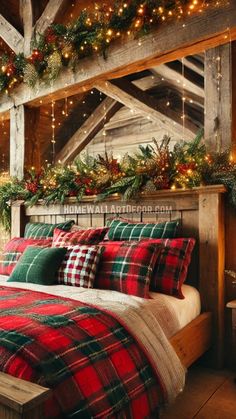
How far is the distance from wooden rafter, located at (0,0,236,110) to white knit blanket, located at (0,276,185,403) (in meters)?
1.88

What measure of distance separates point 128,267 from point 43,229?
4.30ft

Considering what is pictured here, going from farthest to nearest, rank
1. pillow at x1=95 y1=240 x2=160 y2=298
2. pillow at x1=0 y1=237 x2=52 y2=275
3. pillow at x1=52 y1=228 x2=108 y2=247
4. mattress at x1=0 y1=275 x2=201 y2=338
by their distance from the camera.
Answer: pillow at x1=0 y1=237 x2=52 y2=275 < pillow at x1=52 y1=228 x2=108 y2=247 < pillow at x1=95 y1=240 x2=160 y2=298 < mattress at x1=0 y1=275 x2=201 y2=338

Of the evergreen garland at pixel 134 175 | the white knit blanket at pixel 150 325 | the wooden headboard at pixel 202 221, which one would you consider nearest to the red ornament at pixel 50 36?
the evergreen garland at pixel 134 175

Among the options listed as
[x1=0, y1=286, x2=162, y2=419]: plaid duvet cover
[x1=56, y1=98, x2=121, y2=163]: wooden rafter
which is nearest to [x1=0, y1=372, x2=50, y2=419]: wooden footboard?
[x1=0, y1=286, x2=162, y2=419]: plaid duvet cover

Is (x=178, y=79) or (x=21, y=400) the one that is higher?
(x=178, y=79)

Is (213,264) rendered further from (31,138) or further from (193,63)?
(193,63)

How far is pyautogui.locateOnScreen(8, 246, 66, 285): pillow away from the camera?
8.71 feet

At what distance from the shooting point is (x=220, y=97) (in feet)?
9.23

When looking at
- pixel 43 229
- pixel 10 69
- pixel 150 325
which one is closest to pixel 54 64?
pixel 10 69

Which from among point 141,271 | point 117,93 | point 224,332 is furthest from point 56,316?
point 117,93

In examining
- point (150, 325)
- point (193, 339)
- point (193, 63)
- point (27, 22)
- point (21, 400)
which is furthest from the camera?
point (193, 63)

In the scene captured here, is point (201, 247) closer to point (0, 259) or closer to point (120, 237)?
point (120, 237)

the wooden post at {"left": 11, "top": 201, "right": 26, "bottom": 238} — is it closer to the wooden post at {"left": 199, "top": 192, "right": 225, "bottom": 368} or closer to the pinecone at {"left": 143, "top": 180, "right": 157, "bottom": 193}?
the pinecone at {"left": 143, "top": 180, "right": 157, "bottom": 193}

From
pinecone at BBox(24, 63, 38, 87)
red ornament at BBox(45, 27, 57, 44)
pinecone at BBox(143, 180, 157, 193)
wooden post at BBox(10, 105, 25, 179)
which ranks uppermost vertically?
red ornament at BBox(45, 27, 57, 44)
